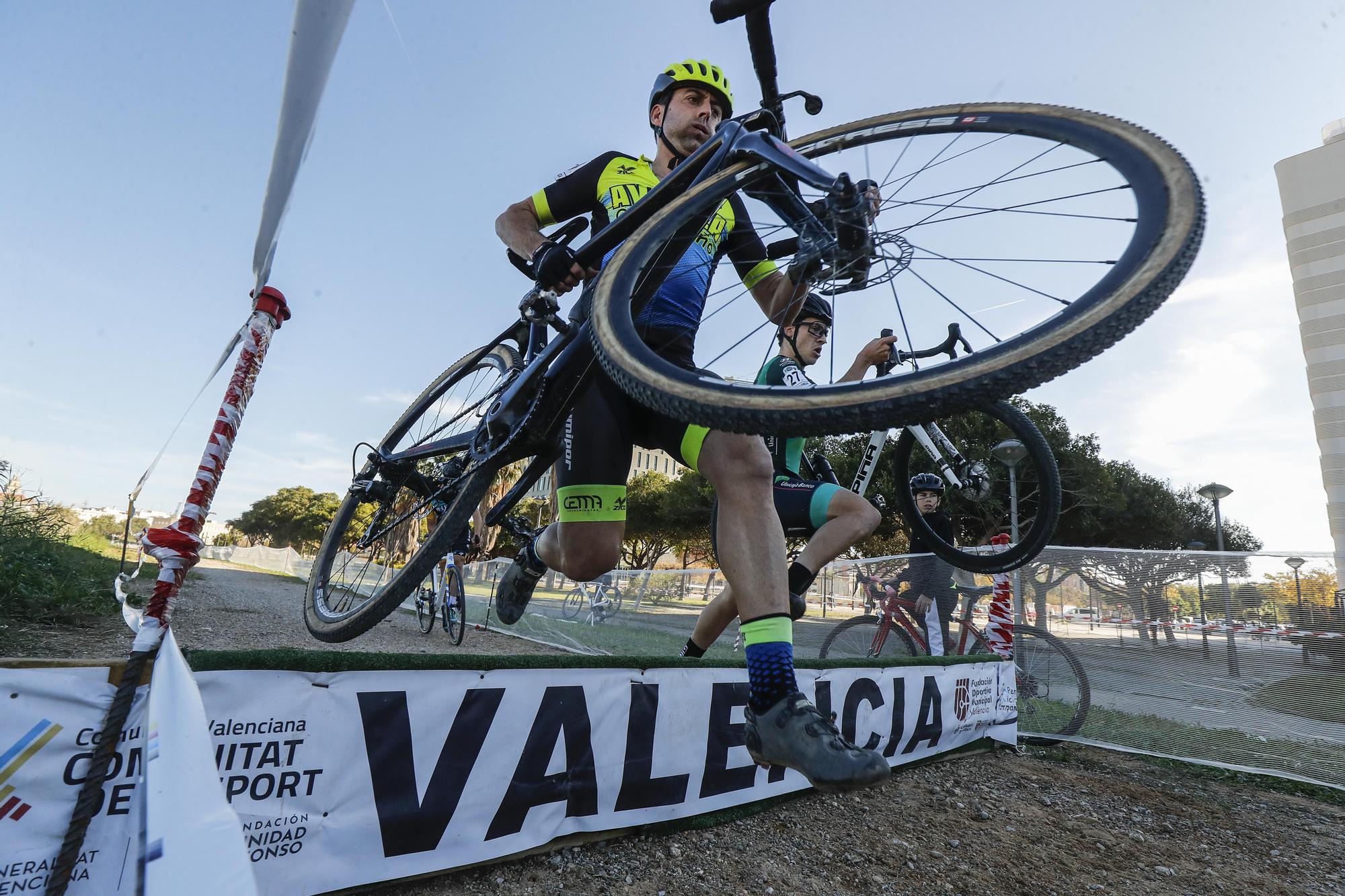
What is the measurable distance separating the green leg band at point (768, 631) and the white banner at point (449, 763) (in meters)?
1.09

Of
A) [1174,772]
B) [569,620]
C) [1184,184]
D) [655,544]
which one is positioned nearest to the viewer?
[1184,184]

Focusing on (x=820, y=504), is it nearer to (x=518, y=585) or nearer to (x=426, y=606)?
(x=518, y=585)

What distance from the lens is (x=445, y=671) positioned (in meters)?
2.32

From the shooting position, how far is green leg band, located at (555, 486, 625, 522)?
8.16 ft

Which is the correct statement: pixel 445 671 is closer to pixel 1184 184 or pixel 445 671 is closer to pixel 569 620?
pixel 1184 184

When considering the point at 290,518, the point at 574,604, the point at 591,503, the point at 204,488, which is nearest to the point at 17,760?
the point at 204,488

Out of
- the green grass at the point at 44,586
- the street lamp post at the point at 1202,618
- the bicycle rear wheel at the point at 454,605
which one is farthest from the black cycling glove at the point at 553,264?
the bicycle rear wheel at the point at 454,605

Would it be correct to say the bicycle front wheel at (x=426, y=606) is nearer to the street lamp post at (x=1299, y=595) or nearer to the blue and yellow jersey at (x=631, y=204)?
the blue and yellow jersey at (x=631, y=204)

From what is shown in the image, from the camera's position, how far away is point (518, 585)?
10.8 ft

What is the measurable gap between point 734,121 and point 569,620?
10749mm

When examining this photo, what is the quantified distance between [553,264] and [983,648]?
18.1 feet

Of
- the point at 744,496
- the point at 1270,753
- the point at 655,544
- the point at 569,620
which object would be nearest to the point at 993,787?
the point at 1270,753

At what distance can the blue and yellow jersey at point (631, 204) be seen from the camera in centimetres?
244

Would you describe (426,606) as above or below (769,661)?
below
